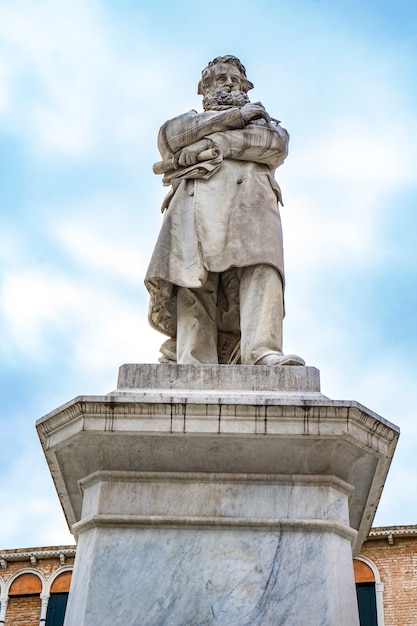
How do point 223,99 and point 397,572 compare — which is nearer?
point 223,99

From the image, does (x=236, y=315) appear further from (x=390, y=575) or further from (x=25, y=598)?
(x=25, y=598)

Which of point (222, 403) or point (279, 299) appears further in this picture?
point (279, 299)

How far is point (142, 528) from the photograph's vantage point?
625cm

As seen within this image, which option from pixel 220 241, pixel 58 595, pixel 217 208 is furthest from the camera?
pixel 58 595

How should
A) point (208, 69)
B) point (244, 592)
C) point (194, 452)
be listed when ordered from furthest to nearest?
point (208, 69) → point (194, 452) → point (244, 592)

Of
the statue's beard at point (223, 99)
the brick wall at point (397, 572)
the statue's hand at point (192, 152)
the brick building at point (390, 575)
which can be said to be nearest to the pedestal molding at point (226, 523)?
the statue's hand at point (192, 152)

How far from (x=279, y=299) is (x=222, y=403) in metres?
1.63

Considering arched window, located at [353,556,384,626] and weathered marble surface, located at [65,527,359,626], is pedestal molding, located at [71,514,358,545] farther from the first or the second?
arched window, located at [353,556,384,626]

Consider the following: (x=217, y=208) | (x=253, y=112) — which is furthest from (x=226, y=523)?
(x=253, y=112)

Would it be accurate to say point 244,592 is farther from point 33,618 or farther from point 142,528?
point 33,618

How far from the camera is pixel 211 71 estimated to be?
9000 mm

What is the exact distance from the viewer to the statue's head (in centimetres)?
870

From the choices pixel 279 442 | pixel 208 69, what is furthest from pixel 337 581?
pixel 208 69

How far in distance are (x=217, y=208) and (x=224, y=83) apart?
4.92 ft
